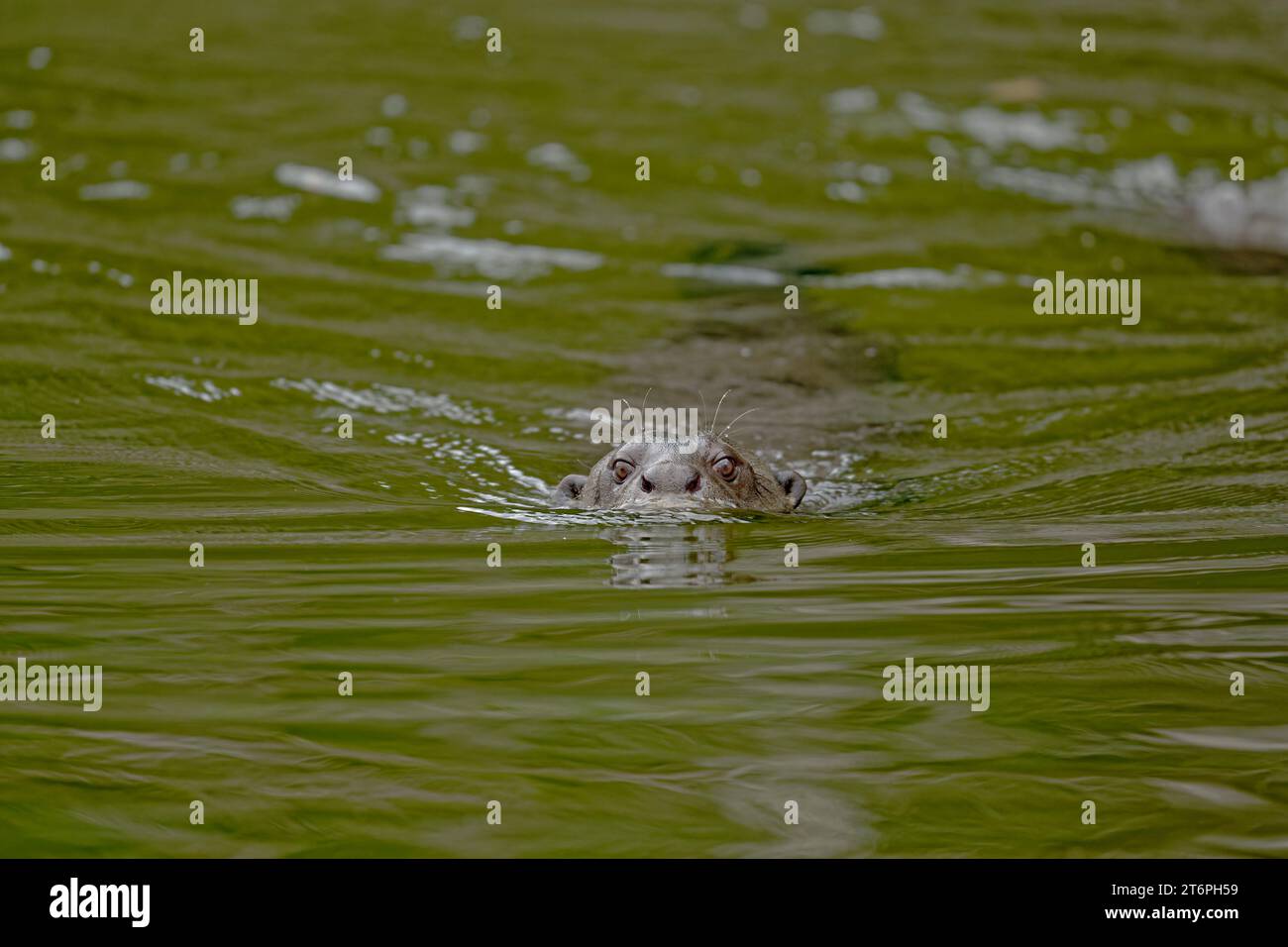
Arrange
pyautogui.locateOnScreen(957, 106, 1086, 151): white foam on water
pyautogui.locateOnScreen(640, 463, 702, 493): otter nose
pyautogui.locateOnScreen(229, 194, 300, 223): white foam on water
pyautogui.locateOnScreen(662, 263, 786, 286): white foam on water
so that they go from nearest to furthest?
1. pyautogui.locateOnScreen(640, 463, 702, 493): otter nose
2. pyautogui.locateOnScreen(662, 263, 786, 286): white foam on water
3. pyautogui.locateOnScreen(229, 194, 300, 223): white foam on water
4. pyautogui.locateOnScreen(957, 106, 1086, 151): white foam on water

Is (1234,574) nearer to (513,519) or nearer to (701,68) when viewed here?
(513,519)

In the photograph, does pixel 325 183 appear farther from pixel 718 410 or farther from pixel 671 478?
pixel 671 478

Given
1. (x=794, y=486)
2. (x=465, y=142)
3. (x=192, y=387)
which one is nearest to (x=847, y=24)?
(x=465, y=142)

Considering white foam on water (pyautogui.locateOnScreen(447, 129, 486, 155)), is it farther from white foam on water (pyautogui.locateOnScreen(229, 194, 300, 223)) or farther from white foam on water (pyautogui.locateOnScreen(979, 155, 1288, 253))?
white foam on water (pyautogui.locateOnScreen(979, 155, 1288, 253))

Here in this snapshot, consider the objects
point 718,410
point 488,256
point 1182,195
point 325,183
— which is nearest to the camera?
point 718,410

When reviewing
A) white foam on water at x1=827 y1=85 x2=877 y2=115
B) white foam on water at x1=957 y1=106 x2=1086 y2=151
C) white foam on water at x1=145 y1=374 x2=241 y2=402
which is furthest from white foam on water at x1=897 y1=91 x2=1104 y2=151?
white foam on water at x1=145 y1=374 x2=241 y2=402

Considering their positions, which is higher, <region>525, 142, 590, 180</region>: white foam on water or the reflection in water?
<region>525, 142, 590, 180</region>: white foam on water
